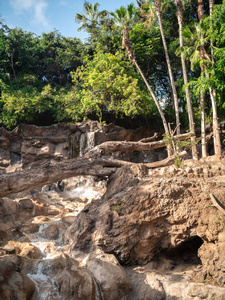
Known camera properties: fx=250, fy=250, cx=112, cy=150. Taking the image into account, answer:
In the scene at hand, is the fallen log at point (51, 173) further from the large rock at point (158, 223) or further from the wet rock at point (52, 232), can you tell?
the large rock at point (158, 223)

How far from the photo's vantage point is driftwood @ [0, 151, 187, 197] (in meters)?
7.78

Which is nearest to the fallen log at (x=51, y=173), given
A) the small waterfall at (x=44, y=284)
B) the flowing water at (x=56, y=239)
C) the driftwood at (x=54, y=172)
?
the driftwood at (x=54, y=172)

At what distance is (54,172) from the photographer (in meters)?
8.44

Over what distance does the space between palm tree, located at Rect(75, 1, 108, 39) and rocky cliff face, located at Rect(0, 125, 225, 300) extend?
19.6 m

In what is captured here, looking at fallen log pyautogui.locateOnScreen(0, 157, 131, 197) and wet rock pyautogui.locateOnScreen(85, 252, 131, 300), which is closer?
wet rock pyautogui.locateOnScreen(85, 252, 131, 300)

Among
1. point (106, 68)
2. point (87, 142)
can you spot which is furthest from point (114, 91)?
point (87, 142)

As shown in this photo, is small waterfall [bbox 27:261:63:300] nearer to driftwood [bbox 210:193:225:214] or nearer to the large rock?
the large rock

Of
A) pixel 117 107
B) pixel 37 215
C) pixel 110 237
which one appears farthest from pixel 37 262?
pixel 117 107

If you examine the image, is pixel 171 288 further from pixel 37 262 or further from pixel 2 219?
pixel 2 219

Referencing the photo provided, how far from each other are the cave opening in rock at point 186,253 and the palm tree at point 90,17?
2168cm

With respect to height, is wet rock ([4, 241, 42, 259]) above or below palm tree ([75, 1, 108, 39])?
below

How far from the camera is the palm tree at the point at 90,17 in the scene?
23406 mm

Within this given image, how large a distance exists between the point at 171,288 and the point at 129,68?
17.3 meters

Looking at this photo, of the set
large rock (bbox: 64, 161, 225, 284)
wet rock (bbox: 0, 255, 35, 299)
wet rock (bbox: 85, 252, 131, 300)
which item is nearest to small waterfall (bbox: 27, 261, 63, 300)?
wet rock (bbox: 0, 255, 35, 299)
